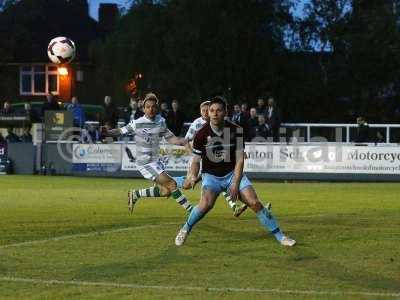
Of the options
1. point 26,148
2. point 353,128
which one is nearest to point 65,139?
point 26,148

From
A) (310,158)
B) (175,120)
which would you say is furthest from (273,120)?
(175,120)

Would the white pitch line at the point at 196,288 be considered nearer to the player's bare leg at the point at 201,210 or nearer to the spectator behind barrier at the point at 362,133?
the player's bare leg at the point at 201,210

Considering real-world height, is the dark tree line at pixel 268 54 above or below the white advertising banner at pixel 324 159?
above

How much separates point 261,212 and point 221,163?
31.2 inches

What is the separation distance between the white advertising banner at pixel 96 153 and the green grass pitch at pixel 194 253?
11717 millimetres

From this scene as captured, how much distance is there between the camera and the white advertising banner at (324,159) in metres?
30.4

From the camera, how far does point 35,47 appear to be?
7331 centimetres

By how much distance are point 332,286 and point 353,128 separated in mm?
22505

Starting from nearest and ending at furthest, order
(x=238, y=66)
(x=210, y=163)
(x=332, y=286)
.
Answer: (x=332, y=286) < (x=210, y=163) < (x=238, y=66)

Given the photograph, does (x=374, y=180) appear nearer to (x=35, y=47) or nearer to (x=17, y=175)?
(x=17, y=175)

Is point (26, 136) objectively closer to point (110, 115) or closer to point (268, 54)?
point (110, 115)

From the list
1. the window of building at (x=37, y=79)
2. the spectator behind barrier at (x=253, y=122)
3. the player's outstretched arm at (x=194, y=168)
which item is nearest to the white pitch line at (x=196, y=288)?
the player's outstretched arm at (x=194, y=168)

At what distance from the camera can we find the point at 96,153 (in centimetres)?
3256

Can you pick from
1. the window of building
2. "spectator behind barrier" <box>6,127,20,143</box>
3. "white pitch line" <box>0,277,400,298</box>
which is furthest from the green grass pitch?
the window of building
